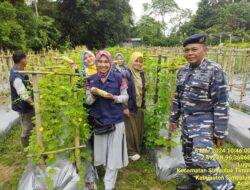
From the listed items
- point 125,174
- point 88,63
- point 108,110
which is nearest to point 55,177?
point 108,110

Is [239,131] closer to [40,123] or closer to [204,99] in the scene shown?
[204,99]

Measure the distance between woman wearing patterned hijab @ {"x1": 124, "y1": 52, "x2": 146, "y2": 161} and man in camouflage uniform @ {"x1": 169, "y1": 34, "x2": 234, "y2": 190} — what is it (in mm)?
1077

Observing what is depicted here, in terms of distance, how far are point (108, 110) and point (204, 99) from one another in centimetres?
112

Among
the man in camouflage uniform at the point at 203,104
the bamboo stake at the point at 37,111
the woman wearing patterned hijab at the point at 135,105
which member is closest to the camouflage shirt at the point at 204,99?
the man in camouflage uniform at the point at 203,104

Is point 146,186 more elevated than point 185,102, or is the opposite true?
point 185,102

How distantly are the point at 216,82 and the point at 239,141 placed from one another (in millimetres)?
2563

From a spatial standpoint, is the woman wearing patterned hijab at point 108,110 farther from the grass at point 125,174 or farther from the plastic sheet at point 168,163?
the plastic sheet at point 168,163

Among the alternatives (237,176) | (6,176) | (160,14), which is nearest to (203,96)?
(237,176)

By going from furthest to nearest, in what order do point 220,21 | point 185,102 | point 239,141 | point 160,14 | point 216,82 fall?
point 160,14
point 220,21
point 239,141
point 185,102
point 216,82

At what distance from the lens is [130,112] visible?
150 inches

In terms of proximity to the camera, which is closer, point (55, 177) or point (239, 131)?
point (55, 177)

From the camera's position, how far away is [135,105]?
381 cm

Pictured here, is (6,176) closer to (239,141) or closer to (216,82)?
(216,82)

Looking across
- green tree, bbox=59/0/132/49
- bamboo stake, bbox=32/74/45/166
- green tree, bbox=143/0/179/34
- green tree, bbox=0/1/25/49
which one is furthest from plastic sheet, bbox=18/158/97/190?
green tree, bbox=143/0/179/34
